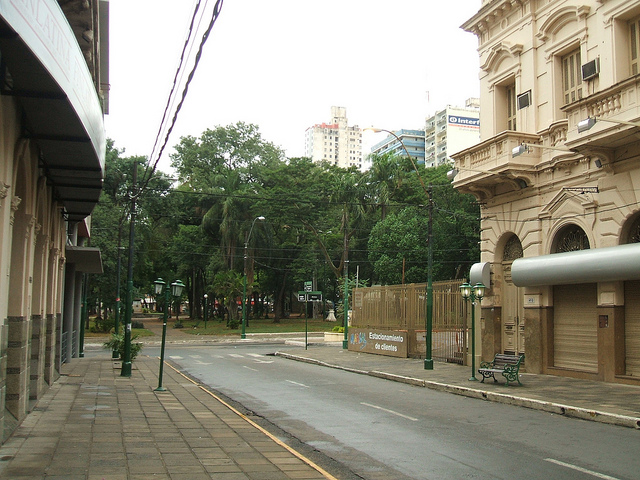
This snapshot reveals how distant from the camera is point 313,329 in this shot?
Result: 5806cm

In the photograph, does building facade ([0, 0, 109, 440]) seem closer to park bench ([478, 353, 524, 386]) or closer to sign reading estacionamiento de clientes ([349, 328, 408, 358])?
park bench ([478, 353, 524, 386])

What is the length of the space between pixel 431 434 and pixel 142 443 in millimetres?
4561

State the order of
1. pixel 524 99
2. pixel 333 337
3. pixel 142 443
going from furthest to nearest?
pixel 333 337, pixel 524 99, pixel 142 443

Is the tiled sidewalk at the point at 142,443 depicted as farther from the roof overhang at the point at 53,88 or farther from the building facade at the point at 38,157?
the roof overhang at the point at 53,88

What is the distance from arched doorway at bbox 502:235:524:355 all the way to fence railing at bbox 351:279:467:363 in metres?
1.75

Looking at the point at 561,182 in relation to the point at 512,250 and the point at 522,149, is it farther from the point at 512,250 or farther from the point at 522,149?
the point at 512,250

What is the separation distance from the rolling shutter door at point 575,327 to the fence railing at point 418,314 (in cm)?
424

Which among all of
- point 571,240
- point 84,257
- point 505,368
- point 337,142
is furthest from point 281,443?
point 337,142

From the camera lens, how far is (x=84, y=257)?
74.1 feet

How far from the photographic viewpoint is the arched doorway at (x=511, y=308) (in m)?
21.0

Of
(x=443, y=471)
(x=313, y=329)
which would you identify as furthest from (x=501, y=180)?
(x=313, y=329)

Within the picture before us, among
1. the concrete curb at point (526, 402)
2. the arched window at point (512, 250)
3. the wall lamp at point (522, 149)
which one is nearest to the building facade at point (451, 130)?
the arched window at point (512, 250)

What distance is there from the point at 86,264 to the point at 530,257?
1609 cm

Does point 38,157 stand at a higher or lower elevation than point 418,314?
higher
